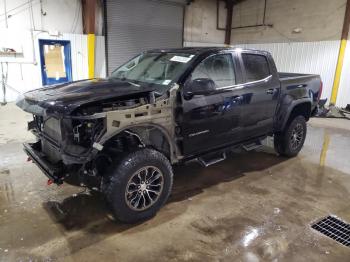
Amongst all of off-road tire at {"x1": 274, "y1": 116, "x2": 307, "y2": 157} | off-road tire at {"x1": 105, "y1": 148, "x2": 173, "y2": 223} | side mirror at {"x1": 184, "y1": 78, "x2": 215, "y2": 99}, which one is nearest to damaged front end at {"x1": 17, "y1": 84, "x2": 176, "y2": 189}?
off-road tire at {"x1": 105, "y1": 148, "x2": 173, "y2": 223}

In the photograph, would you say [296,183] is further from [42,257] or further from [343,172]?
[42,257]

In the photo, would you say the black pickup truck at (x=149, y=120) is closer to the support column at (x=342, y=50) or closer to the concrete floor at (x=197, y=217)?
the concrete floor at (x=197, y=217)

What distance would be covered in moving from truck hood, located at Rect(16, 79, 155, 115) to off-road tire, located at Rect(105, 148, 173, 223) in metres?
0.59

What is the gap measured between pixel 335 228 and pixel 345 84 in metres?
8.45

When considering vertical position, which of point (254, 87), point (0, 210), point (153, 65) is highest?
point (153, 65)

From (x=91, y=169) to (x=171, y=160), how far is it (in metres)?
0.85

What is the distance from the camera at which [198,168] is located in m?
4.10

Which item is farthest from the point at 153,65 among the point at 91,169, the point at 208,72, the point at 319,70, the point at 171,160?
the point at 319,70

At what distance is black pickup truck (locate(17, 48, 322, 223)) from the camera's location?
2371 mm

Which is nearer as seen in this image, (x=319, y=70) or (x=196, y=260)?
(x=196, y=260)

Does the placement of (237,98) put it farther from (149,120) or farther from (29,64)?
(29,64)

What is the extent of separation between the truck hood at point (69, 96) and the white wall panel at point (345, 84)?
29.7 ft

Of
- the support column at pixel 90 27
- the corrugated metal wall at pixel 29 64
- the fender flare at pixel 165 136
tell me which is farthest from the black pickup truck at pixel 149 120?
the support column at pixel 90 27

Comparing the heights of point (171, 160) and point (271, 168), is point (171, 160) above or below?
above
